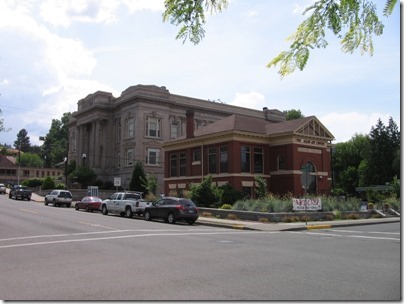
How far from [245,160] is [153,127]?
26.5 m

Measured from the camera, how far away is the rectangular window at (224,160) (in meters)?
40.4

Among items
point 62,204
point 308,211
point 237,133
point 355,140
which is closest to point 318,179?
point 237,133

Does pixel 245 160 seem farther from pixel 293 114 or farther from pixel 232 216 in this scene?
pixel 293 114

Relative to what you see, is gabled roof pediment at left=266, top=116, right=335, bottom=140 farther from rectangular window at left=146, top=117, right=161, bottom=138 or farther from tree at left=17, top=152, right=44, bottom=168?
tree at left=17, top=152, right=44, bottom=168

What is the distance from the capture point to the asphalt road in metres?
7.53

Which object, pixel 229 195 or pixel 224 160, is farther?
pixel 224 160

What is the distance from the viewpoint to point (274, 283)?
27.3 ft

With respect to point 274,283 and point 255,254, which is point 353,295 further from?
point 255,254

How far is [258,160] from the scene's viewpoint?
42.2 m

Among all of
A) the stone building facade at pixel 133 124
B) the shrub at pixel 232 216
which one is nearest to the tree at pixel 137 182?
the stone building facade at pixel 133 124

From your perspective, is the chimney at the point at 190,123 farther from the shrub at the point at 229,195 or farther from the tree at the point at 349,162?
the tree at the point at 349,162

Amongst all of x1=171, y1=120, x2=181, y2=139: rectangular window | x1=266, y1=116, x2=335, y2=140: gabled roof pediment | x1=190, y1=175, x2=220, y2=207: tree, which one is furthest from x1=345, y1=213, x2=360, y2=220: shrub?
x1=171, y1=120, x2=181, y2=139: rectangular window

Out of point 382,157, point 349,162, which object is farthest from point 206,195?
point 349,162

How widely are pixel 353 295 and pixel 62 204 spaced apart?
4266 centimetres
